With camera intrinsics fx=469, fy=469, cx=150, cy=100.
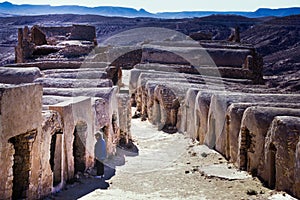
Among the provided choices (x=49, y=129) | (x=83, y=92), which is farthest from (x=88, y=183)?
(x=83, y=92)

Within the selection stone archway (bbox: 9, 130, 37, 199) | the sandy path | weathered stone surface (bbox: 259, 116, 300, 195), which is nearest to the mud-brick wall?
stone archway (bbox: 9, 130, 37, 199)

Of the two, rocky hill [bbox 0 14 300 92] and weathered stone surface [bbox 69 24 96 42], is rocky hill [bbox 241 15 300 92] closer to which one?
rocky hill [bbox 0 14 300 92]

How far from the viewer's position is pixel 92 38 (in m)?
35.4

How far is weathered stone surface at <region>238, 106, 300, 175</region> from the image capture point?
12172 mm

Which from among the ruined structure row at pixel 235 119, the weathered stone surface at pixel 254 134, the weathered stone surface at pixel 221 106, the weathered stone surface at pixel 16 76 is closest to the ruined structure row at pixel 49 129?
the weathered stone surface at pixel 16 76

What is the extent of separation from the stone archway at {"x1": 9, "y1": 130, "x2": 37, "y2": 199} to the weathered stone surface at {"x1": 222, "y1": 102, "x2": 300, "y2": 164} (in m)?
6.21

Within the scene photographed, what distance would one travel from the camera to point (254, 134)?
40.9 feet

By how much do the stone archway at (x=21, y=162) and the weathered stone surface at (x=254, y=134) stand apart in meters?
5.80

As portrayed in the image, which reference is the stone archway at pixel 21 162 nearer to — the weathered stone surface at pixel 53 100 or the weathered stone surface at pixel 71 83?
the weathered stone surface at pixel 53 100

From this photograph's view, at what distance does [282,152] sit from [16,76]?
12013 millimetres

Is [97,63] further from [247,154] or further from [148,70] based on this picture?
[247,154]

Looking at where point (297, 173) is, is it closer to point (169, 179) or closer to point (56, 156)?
point (169, 179)

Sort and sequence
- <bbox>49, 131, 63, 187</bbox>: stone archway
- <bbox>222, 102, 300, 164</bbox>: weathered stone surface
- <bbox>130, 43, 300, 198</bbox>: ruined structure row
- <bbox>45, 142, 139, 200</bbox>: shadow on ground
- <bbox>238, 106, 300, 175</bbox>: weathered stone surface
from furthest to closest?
<bbox>222, 102, 300, 164</bbox>: weathered stone surface < <bbox>238, 106, 300, 175</bbox>: weathered stone surface < <bbox>49, 131, 63, 187</bbox>: stone archway < <bbox>45, 142, 139, 200</bbox>: shadow on ground < <bbox>130, 43, 300, 198</bbox>: ruined structure row

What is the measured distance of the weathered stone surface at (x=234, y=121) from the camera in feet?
44.8
